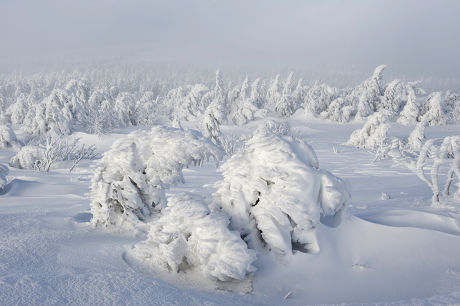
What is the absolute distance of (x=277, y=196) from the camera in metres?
3.80

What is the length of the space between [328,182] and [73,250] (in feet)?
10.0

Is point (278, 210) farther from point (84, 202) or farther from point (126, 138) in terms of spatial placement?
point (84, 202)

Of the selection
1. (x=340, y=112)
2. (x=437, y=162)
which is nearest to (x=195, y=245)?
(x=437, y=162)

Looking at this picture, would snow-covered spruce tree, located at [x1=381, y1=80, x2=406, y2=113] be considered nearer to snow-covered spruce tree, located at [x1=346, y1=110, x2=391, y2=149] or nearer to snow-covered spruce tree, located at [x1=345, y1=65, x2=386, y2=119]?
snow-covered spruce tree, located at [x1=345, y1=65, x2=386, y2=119]

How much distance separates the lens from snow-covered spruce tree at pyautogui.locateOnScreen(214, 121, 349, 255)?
375cm

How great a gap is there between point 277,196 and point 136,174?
2.20 meters

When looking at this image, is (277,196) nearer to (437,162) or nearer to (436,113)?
(437,162)

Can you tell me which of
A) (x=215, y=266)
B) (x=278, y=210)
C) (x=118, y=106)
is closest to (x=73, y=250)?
(x=215, y=266)

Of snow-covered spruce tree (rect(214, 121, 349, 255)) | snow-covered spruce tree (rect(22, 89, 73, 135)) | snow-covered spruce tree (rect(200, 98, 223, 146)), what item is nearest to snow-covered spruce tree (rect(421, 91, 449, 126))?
snow-covered spruce tree (rect(200, 98, 223, 146))

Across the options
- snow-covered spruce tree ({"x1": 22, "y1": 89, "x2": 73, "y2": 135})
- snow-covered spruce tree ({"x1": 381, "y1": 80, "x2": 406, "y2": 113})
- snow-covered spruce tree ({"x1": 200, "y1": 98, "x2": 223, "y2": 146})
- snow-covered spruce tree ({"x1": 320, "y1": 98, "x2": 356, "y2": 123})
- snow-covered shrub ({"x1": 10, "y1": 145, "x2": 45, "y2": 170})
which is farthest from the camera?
snow-covered spruce tree ({"x1": 381, "y1": 80, "x2": 406, "y2": 113})

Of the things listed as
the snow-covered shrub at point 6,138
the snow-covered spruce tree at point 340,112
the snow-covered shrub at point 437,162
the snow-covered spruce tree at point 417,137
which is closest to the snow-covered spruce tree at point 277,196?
the snow-covered shrub at point 437,162

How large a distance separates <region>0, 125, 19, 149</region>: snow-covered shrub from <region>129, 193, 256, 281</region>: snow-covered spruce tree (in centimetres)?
2206

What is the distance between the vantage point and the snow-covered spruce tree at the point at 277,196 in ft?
12.3

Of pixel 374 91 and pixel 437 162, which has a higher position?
pixel 374 91
